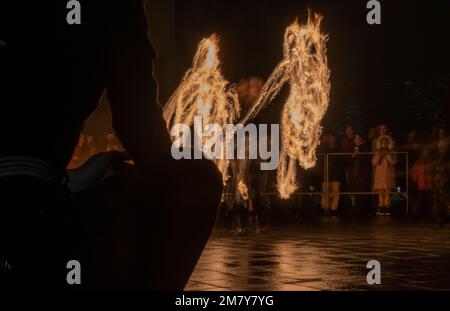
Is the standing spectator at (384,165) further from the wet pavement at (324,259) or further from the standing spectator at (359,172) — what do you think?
the wet pavement at (324,259)

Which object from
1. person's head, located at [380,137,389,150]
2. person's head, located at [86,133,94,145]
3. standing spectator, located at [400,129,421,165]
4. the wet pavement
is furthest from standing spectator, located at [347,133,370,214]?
person's head, located at [86,133,94,145]

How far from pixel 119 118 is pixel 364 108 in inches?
1749

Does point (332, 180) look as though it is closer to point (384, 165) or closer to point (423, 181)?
point (384, 165)

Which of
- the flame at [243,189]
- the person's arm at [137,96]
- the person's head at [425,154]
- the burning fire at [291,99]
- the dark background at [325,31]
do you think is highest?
the dark background at [325,31]

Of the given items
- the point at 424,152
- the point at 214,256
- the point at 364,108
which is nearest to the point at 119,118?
the point at 214,256

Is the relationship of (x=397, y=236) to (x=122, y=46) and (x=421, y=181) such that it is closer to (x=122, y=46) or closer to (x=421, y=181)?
(x=421, y=181)

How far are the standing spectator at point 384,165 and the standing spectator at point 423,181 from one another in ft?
1.84

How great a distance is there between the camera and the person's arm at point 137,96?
203 cm

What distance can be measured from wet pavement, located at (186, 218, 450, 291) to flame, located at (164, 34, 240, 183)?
12.1 ft

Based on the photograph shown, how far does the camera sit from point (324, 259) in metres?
8.55

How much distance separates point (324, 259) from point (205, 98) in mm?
10009

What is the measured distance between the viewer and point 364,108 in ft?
150

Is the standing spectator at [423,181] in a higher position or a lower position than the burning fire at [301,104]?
lower

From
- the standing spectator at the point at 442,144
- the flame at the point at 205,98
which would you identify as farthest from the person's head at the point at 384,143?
the flame at the point at 205,98
